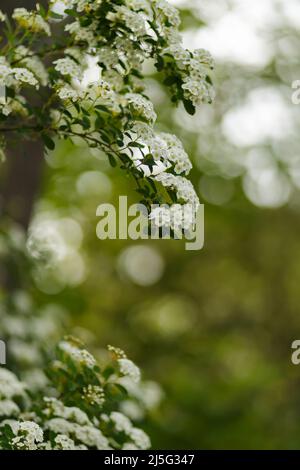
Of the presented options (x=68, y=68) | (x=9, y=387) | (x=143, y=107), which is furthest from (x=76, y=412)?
(x=68, y=68)

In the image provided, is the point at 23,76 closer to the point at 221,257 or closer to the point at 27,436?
the point at 27,436

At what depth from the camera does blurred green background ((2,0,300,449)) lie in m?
8.62

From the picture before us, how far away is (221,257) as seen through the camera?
13.8 m

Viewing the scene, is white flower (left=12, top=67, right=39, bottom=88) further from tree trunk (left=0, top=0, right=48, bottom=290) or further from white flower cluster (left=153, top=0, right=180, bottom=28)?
tree trunk (left=0, top=0, right=48, bottom=290)

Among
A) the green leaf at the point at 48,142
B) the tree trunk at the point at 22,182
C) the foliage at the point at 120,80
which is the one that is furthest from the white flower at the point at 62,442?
the tree trunk at the point at 22,182

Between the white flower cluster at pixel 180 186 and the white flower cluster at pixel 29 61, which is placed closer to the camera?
the white flower cluster at pixel 180 186

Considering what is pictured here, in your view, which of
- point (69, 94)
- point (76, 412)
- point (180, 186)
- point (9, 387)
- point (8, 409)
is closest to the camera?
point (180, 186)

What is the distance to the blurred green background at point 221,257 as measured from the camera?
28.3 feet

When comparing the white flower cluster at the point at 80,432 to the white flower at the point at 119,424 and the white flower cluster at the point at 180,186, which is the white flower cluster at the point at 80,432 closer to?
the white flower at the point at 119,424
